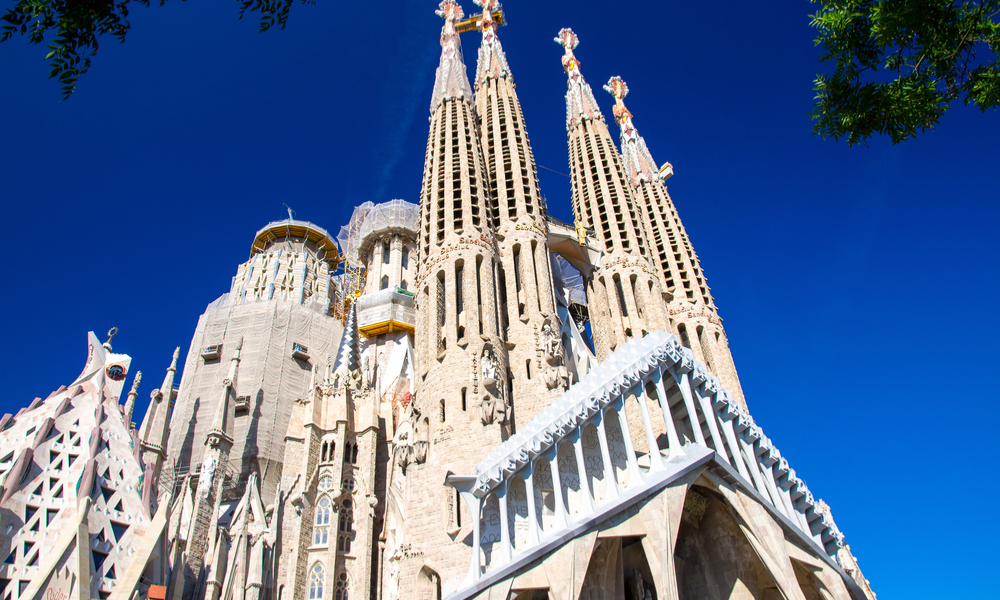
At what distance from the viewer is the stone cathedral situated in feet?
59.5

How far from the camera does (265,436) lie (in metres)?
31.1

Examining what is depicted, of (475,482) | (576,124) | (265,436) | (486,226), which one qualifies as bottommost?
(475,482)

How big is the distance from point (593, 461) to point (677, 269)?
19.2 metres

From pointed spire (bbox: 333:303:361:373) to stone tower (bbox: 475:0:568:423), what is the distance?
847cm

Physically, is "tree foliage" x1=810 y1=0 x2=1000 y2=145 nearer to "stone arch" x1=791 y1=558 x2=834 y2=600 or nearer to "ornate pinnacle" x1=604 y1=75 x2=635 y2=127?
"stone arch" x1=791 y1=558 x2=834 y2=600

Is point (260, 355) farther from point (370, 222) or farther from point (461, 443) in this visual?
point (461, 443)

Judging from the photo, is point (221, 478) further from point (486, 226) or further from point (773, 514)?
point (773, 514)

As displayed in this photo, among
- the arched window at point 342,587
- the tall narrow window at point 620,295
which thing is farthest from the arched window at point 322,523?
the tall narrow window at point 620,295

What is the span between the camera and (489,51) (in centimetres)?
4184

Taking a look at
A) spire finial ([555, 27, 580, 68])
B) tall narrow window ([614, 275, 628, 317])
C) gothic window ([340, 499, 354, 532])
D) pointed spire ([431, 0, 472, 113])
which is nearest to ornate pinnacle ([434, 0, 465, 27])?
pointed spire ([431, 0, 472, 113])

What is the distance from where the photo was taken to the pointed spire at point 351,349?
32281 millimetres

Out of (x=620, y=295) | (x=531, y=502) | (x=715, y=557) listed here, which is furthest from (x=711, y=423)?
(x=620, y=295)

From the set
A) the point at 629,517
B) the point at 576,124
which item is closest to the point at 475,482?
the point at 629,517

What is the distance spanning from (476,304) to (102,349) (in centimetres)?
1454
